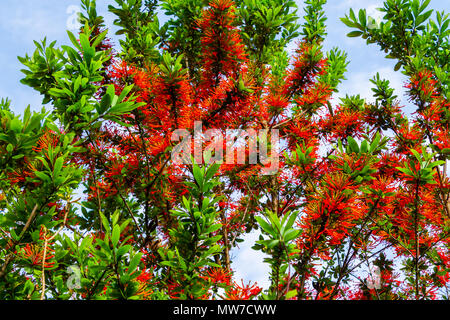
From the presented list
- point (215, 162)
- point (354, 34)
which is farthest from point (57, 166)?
point (354, 34)

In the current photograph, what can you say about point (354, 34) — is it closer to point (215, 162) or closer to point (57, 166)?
point (215, 162)

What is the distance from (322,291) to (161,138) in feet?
7.83

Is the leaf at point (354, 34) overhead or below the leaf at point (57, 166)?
overhead

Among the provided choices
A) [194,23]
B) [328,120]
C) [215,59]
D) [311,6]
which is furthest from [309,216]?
[311,6]

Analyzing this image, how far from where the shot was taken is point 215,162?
235 cm

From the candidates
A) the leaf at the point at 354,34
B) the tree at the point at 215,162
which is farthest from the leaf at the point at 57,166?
the leaf at the point at 354,34

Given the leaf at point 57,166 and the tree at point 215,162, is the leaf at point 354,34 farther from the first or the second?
the leaf at point 57,166

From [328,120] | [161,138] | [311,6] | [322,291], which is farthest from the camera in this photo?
[311,6]

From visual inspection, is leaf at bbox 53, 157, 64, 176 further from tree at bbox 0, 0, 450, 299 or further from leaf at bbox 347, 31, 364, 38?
leaf at bbox 347, 31, 364, 38

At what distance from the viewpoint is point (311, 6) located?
16.7ft

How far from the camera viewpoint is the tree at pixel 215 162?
230cm

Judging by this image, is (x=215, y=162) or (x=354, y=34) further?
(x=354, y=34)

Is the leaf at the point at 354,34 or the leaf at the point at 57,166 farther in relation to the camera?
the leaf at the point at 354,34
